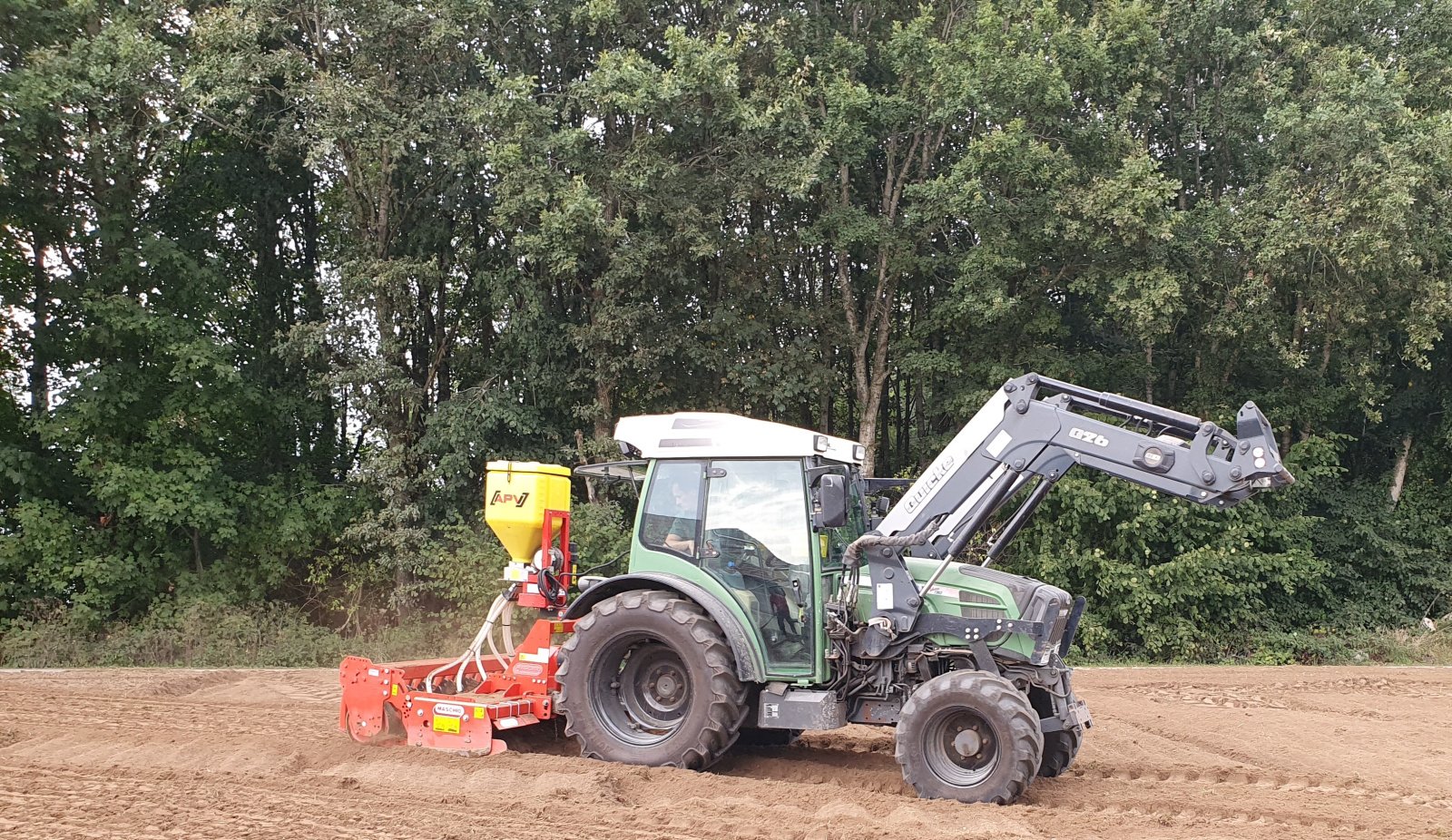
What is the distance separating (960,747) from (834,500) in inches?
62.5

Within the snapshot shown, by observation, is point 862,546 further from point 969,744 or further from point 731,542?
point 969,744

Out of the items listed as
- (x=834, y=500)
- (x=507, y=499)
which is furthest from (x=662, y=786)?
(x=507, y=499)

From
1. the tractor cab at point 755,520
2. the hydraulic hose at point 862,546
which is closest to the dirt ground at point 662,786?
the tractor cab at point 755,520

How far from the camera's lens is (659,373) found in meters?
17.9

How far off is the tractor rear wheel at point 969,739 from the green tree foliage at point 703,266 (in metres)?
10.1

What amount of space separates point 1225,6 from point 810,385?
29.7ft

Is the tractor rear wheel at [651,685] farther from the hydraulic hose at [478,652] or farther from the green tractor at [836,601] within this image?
the hydraulic hose at [478,652]

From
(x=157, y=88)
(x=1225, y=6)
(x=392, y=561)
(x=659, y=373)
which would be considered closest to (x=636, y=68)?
(x=659, y=373)

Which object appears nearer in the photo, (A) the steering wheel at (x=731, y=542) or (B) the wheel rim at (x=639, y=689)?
(A) the steering wheel at (x=731, y=542)

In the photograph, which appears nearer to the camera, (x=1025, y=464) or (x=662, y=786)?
(x=662, y=786)

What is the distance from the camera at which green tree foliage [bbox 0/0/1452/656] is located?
51.6 feet

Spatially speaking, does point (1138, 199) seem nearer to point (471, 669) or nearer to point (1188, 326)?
point (1188, 326)

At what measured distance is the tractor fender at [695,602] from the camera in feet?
21.8

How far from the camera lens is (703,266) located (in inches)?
730
